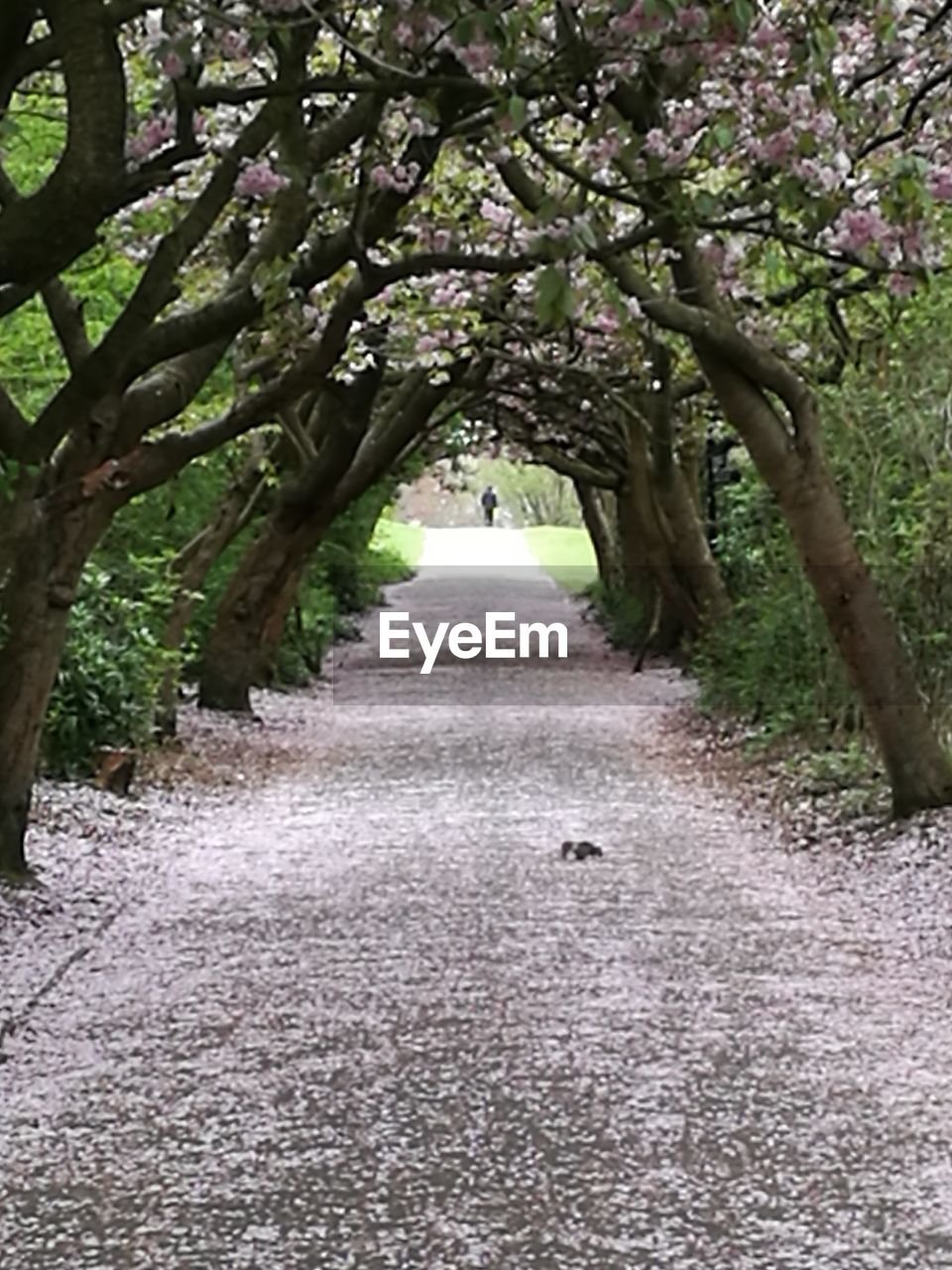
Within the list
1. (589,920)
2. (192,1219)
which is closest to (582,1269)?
(192,1219)

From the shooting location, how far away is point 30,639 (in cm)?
1116

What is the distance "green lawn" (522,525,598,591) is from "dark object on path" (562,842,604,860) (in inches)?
1506

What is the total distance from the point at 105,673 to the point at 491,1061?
9.66 m

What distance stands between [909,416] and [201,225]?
262 inches

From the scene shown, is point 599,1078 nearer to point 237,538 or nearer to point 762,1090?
point 762,1090

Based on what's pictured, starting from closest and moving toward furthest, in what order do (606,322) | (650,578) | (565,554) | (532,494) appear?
1. (606,322)
2. (650,578)
3. (565,554)
4. (532,494)

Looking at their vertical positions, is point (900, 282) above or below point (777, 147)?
below

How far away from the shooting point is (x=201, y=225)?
9.49 metres

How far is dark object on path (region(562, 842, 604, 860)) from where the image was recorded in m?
12.6

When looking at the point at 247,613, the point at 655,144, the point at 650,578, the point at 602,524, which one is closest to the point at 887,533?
the point at 655,144

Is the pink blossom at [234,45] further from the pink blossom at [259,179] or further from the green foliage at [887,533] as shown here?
the green foliage at [887,533]

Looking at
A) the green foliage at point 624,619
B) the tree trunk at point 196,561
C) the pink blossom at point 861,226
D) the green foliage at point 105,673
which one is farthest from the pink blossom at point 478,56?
the green foliage at point 624,619

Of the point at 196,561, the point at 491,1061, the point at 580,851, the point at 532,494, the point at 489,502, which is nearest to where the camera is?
the point at 491,1061

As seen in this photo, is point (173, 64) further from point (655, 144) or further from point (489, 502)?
point (489, 502)
